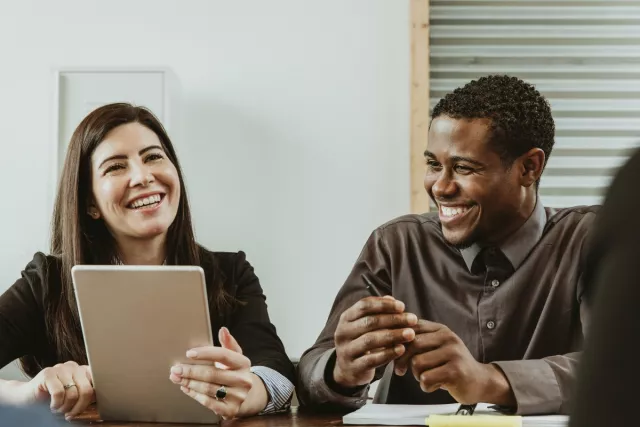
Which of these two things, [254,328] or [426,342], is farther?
[254,328]

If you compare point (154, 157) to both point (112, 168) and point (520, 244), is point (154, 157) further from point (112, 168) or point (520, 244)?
point (520, 244)

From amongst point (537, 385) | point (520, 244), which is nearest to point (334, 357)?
point (537, 385)

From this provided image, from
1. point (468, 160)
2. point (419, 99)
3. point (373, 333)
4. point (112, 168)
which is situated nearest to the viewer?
point (373, 333)

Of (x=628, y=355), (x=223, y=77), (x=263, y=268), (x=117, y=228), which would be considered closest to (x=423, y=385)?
(x=117, y=228)

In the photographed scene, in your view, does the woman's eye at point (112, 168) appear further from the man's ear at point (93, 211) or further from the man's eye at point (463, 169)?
the man's eye at point (463, 169)

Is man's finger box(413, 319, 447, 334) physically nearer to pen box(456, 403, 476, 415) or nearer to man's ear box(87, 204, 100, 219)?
pen box(456, 403, 476, 415)

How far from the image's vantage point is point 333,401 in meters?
1.73

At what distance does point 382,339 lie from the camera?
1549 mm

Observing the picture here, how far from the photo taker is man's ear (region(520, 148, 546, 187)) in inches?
78.1

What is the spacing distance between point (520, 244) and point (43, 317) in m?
1.14

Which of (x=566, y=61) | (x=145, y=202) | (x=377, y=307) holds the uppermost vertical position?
(x=566, y=61)

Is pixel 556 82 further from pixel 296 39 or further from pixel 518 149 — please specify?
pixel 518 149

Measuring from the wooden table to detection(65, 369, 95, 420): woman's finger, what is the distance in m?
0.02

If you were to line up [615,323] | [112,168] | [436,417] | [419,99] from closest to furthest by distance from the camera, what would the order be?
[615,323]
[436,417]
[112,168]
[419,99]
